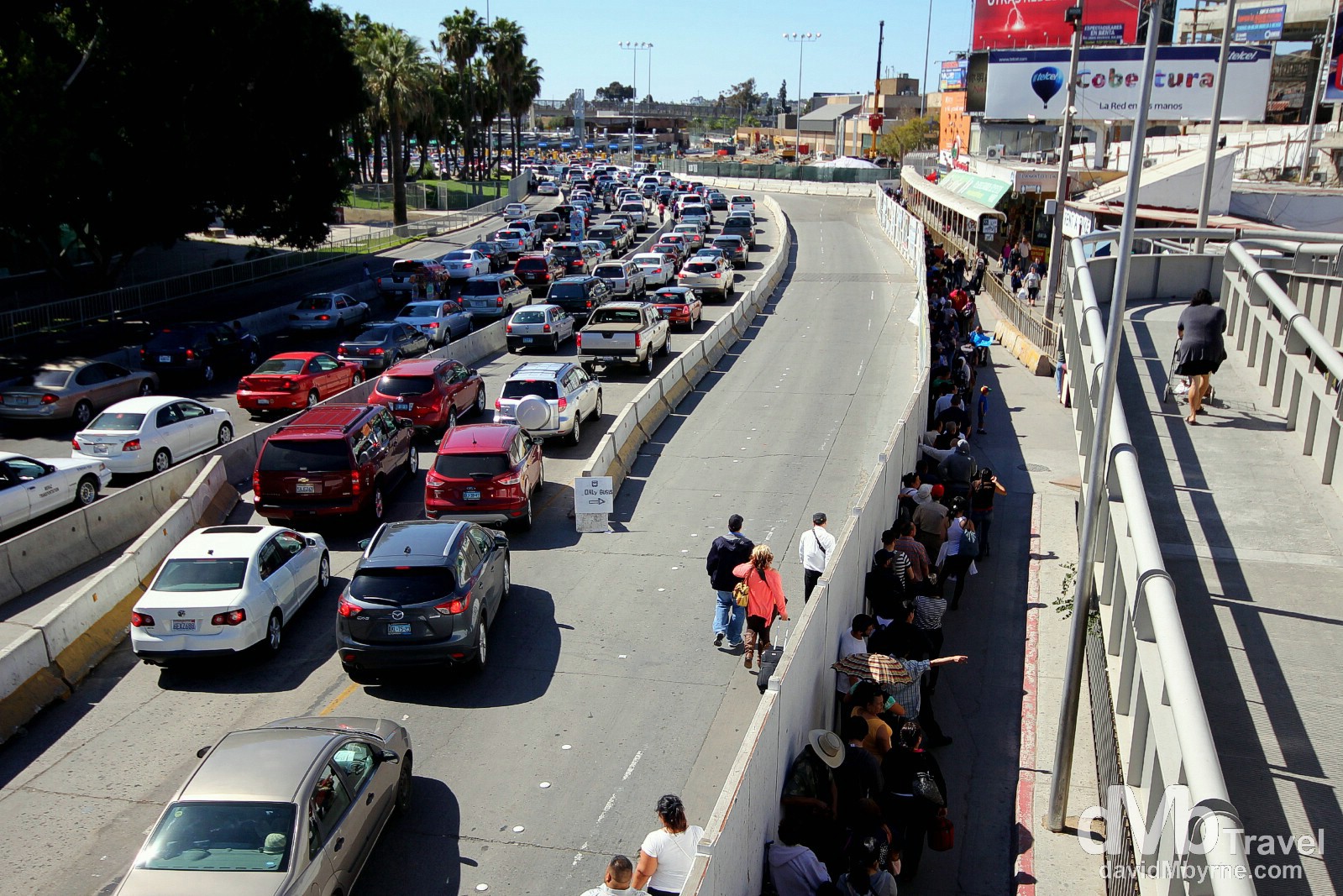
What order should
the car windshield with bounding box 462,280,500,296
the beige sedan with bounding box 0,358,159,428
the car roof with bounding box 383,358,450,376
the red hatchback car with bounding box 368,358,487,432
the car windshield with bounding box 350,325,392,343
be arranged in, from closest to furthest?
the red hatchback car with bounding box 368,358,487,432, the car roof with bounding box 383,358,450,376, the beige sedan with bounding box 0,358,159,428, the car windshield with bounding box 350,325,392,343, the car windshield with bounding box 462,280,500,296

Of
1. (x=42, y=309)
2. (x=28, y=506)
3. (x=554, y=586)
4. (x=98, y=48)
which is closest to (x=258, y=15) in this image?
(x=98, y=48)

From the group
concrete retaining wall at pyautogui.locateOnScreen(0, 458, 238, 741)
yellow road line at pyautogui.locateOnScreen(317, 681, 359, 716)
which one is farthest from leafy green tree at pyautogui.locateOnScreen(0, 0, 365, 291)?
yellow road line at pyautogui.locateOnScreen(317, 681, 359, 716)

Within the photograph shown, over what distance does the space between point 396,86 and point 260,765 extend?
65751 millimetres

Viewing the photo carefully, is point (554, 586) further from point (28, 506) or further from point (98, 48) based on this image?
point (98, 48)

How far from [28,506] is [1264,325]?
18073 mm

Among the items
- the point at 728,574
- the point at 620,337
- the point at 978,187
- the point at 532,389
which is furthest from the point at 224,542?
the point at 978,187

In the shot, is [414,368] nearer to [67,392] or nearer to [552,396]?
[552,396]

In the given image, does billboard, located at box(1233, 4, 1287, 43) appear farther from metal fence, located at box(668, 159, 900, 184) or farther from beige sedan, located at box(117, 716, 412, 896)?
beige sedan, located at box(117, 716, 412, 896)

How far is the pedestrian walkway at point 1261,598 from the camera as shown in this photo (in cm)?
682

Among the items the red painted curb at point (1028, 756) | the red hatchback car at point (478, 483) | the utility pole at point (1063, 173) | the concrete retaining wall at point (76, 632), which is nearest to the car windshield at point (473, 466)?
the red hatchback car at point (478, 483)

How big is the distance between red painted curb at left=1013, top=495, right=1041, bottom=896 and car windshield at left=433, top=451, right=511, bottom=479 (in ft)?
26.2

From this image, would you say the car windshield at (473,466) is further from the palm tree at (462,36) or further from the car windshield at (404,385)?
the palm tree at (462,36)

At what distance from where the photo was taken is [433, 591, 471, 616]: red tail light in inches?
497

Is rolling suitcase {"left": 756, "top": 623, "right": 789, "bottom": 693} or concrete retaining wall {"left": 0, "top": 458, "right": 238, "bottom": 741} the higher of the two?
rolling suitcase {"left": 756, "top": 623, "right": 789, "bottom": 693}
